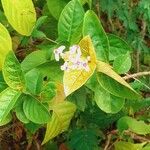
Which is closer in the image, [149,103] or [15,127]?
[149,103]

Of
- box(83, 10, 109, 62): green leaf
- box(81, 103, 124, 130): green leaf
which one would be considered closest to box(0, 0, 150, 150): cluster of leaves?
box(83, 10, 109, 62): green leaf

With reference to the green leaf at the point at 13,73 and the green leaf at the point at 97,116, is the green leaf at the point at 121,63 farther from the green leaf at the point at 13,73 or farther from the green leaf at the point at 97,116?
the green leaf at the point at 97,116

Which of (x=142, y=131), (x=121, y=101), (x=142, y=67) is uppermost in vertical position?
(x=121, y=101)

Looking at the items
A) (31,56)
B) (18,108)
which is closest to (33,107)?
(18,108)

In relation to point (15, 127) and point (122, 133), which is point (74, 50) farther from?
point (15, 127)

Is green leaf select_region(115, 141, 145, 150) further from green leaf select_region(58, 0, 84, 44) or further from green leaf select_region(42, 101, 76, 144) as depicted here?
green leaf select_region(58, 0, 84, 44)

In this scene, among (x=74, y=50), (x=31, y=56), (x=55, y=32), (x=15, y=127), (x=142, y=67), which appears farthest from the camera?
(x=142, y=67)

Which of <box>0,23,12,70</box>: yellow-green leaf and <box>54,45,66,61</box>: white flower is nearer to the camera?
<box>54,45,66,61</box>: white flower
